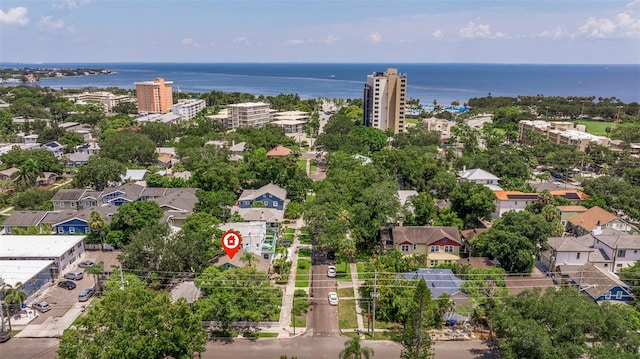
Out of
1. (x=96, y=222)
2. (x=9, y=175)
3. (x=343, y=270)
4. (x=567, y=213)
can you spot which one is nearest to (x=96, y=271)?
(x=96, y=222)

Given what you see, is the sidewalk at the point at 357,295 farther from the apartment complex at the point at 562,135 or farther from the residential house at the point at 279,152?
the apartment complex at the point at 562,135

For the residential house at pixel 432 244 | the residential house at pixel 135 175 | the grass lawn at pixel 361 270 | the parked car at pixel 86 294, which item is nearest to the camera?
the parked car at pixel 86 294

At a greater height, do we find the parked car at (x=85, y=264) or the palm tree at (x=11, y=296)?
the palm tree at (x=11, y=296)

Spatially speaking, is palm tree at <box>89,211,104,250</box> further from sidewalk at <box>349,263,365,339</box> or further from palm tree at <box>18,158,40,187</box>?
palm tree at <box>18,158,40,187</box>

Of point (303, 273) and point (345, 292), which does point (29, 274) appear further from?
point (345, 292)

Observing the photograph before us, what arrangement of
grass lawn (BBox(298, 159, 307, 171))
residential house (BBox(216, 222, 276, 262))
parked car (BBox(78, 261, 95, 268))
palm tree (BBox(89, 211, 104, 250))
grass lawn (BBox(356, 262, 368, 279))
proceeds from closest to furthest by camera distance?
grass lawn (BBox(356, 262, 368, 279)), parked car (BBox(78, 261, 95, 268)), residential house (BBox(216, 222, 276, 262)), palm tree (BBox(89, 211, 104, 250)), grass lawn (BBox(298, 159, 307, 171))

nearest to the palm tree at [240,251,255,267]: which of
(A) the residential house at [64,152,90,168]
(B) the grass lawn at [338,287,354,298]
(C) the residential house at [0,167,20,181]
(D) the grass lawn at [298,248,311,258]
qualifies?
(D) the grass lawn at [298,248,311,258]

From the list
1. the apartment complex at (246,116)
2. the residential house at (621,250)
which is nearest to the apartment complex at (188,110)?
the apartment complex at (246,116)

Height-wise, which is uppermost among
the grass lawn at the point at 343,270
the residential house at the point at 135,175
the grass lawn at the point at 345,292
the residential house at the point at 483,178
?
the residential house at the point at 483,178
